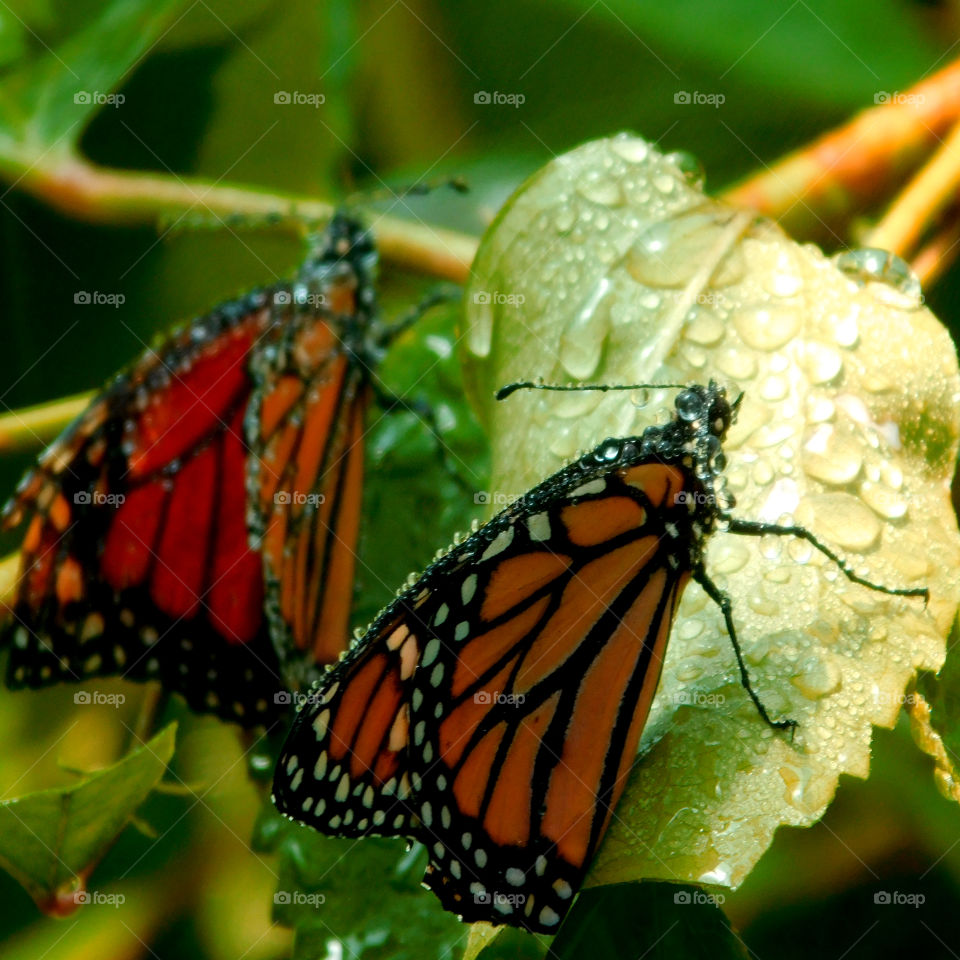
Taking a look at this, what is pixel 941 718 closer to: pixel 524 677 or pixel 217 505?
pixel 524 677

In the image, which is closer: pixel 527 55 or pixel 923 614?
pixel 923 614

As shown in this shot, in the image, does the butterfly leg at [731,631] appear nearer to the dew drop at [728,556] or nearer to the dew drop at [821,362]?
the dew drop at [728,556]

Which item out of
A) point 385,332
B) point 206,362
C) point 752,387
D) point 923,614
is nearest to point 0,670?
point 206,362

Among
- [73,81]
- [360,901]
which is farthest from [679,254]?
[73,81]

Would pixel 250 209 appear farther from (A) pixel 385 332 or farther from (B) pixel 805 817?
(B) pixel 805 817

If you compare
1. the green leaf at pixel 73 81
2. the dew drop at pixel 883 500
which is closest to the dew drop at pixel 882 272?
the dew drop at pixel 883 500

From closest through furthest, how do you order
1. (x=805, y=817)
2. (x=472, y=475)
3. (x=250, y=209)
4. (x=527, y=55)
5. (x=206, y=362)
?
(x=805, y=817), (x=472, y=475), (x=206, y=362), (x=250, y=209), (x=527, y=55)
